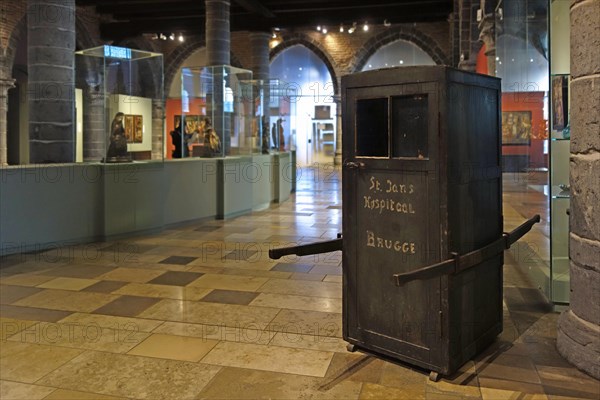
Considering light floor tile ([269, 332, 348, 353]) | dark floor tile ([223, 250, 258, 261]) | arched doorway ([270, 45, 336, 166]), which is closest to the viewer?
light floor tile ([269, 332, 348, 353])

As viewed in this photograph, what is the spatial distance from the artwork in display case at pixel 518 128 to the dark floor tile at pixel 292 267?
305cm

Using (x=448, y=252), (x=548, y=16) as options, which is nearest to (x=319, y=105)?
(x=548, y=16)

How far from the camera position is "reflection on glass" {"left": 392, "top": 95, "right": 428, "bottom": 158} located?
285 cm

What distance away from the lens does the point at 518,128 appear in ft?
24.0

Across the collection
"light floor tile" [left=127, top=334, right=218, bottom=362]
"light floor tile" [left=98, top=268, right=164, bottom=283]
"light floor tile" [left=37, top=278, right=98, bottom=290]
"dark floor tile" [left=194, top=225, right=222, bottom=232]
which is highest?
"dark floor tile" [left=194, top=225, right=222, bottom=232]

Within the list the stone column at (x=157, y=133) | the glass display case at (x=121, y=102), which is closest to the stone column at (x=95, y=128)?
the glass display case at (x=121, y=102)

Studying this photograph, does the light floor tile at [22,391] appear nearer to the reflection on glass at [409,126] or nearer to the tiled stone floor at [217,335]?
the tiled stone floor at [217,335]

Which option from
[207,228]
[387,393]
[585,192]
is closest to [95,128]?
[207,228]

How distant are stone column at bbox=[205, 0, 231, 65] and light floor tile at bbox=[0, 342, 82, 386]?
10251mm

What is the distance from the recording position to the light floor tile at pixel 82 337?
10.9ft

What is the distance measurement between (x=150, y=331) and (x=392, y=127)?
2.04m

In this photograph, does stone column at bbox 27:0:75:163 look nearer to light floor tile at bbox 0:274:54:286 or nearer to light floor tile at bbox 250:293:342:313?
light floor tile at bbox 0:274:54:286

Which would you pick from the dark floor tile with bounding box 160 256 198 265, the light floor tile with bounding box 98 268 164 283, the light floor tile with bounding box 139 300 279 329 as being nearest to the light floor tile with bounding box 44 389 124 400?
the light floor tile with bounding box 139 300 279 329

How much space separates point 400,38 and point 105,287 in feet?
63.7
